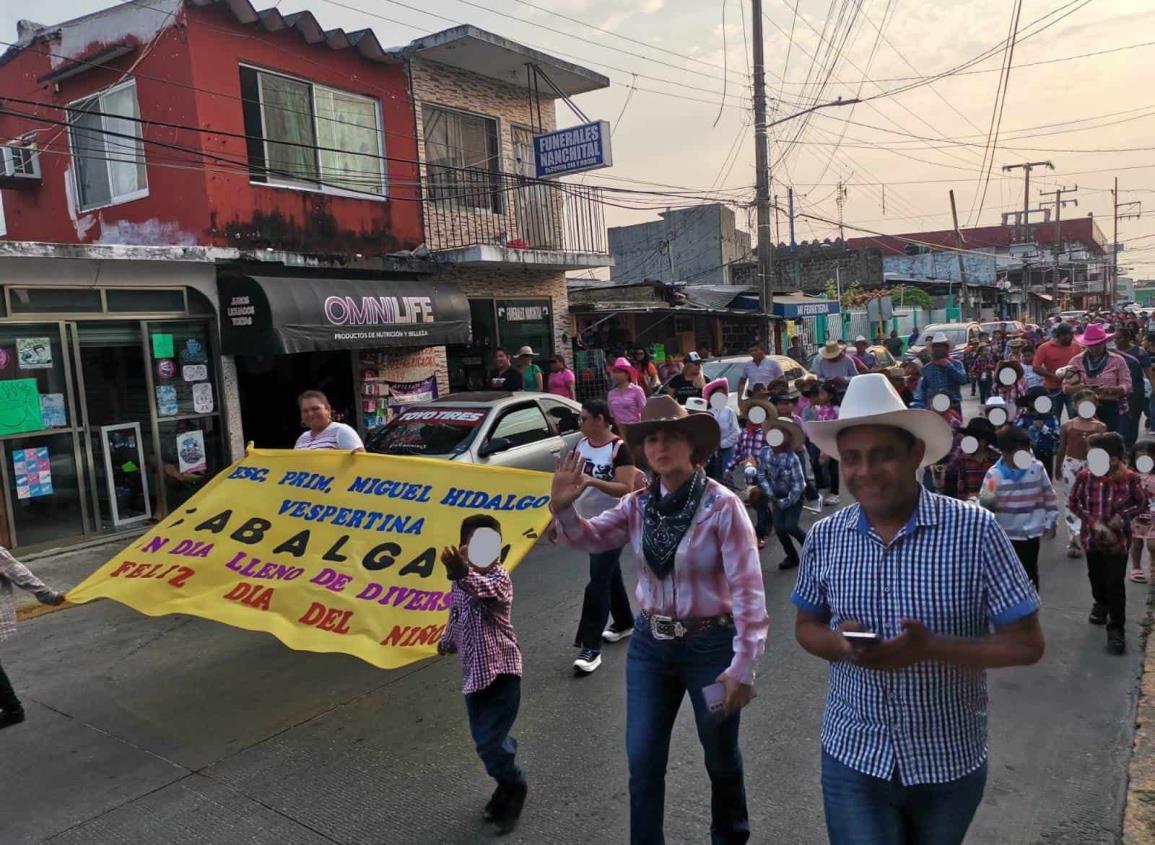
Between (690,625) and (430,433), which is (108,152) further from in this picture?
(690,625)

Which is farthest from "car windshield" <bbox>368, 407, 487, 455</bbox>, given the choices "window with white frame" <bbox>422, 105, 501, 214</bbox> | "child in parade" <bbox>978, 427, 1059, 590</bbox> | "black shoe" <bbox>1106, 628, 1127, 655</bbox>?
"window with white frame" <bbox>422, 105, 501, 214</bbox>

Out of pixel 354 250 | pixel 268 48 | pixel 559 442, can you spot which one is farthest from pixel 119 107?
pixel 559 442

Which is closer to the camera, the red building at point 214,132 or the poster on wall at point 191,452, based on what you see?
the poster on wall at point 191,452

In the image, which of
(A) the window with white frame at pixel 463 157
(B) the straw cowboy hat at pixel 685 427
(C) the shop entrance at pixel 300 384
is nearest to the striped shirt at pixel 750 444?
(B) the straw cowboy hat at pixel 685 427

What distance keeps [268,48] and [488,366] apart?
6.32 metres

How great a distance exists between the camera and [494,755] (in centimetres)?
360

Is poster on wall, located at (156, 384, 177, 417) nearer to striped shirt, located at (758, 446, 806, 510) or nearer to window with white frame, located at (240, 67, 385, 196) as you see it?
window with white frame, located at (240, 67, 385, 196)

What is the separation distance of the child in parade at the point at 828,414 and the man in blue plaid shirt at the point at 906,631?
24.2 ft

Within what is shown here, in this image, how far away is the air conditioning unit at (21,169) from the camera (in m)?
13.5

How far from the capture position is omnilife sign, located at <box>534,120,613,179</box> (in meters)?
14.6

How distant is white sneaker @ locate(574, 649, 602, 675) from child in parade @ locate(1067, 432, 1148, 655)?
3.16m

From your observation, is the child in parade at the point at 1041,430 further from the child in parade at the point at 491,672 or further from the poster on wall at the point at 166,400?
the poster on wall at the point at 166,400

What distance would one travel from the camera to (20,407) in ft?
30.1

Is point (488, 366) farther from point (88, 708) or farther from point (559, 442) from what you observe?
point (88, 708)
